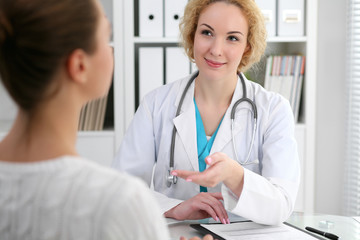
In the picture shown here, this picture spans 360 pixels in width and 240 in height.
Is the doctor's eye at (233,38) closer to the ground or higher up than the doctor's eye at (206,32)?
closer to the ground

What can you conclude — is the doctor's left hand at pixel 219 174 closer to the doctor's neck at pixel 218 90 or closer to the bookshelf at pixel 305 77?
the doctor's neck at pixel 218 90

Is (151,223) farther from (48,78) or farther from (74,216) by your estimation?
(48,78)


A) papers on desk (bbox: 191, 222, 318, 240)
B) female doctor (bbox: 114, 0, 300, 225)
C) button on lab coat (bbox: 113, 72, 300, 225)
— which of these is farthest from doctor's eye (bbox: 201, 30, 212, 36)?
papers on desk (bbox: 191, 222, 318, 240)

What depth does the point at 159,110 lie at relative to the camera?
1780 mm

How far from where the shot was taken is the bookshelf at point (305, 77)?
2.54 meters

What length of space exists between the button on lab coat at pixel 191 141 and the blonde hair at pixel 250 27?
0.12 m

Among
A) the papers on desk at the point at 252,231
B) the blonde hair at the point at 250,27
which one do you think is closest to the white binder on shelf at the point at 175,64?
the blonde hair at the point at 250,27

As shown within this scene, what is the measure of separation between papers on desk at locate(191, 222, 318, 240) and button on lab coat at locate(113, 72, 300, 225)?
0.46 feet

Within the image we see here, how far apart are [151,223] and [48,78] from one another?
10.2 inches

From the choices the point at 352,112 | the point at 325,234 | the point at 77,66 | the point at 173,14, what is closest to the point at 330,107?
the point at 352,112

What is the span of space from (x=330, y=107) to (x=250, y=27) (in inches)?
51.7

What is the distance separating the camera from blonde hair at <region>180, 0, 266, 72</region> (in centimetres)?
172

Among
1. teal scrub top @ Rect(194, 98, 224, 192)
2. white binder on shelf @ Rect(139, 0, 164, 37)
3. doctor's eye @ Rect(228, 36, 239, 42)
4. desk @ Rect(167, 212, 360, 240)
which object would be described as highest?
white binder on shelf @ Rect(139, 0, 164, 37)

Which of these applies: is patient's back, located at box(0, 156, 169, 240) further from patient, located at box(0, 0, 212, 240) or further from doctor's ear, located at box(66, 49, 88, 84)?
doctor's ear, located at box(66, 49, 88, 84)
